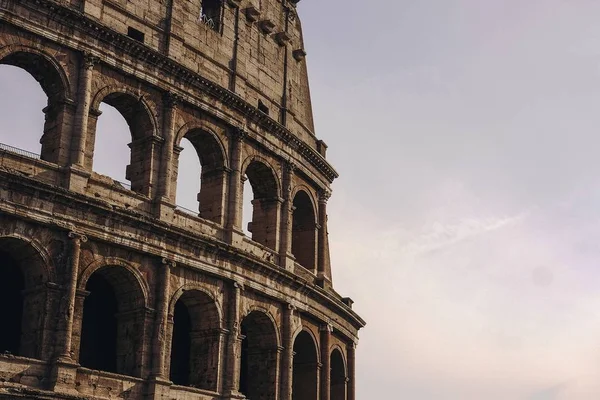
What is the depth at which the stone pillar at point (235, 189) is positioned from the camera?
1154 inches

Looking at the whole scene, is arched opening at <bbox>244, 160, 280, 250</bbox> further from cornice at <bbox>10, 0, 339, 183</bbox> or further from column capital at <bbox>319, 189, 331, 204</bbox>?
column capital at <bbox>319, 189, 331, 204</bbox>

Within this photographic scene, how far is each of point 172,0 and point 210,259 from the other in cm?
842

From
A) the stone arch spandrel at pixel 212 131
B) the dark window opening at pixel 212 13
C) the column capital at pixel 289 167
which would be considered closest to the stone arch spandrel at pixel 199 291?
the stone arch spandrel at pixel 212 131

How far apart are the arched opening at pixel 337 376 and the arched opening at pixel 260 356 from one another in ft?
15.7

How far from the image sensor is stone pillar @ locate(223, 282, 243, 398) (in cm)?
2752

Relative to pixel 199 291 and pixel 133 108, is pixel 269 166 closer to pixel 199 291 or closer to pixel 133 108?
pixel 133 108

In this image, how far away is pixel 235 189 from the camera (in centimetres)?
2988

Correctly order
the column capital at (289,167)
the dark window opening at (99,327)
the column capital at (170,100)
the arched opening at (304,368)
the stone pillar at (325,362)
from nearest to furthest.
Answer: the dark window opening at (99,327) < the column capital at (170,100) < the arched opening at (304,368) < the stone pillar at (325,362) < the column capital at (289,167)

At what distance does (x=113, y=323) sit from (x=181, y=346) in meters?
2.92

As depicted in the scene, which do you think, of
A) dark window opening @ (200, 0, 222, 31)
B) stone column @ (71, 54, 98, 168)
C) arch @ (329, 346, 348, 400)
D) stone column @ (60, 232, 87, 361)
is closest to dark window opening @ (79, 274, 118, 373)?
stone column @ (60, 232, 87, 361)

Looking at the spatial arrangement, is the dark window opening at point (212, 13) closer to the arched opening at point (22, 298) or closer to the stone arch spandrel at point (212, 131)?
the stone arch spandrel at point (212, 131)

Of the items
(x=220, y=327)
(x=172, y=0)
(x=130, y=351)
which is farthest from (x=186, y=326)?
(x=172, y=0)

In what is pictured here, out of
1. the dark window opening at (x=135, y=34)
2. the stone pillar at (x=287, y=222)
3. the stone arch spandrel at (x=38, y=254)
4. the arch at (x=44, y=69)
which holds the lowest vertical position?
the stone arch spandrel at (x=38, y=254)

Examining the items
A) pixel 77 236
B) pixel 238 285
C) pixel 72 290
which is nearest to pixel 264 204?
pixel 238 285
